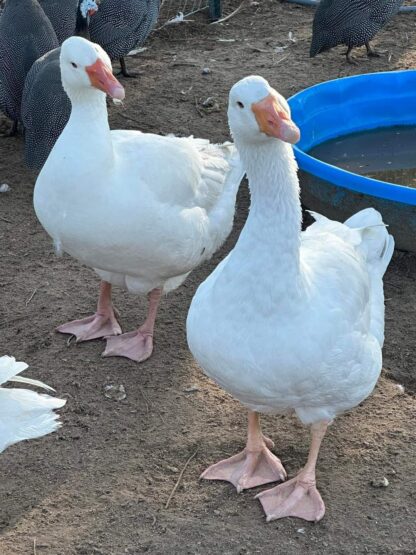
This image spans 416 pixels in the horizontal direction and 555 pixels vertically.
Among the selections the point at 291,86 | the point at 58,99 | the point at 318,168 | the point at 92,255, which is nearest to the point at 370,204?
the point at 318,168

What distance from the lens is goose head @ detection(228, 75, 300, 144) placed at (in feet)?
10.0

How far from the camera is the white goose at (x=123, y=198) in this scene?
4.10 metres

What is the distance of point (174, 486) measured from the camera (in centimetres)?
376

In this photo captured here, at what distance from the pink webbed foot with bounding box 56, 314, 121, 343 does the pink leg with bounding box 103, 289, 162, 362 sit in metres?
0.07

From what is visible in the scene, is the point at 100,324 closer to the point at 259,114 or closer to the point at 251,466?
the point at 251,466

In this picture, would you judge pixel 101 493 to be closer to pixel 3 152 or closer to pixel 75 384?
pixel 75 384

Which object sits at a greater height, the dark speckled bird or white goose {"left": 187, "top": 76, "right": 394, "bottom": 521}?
white goose {"left": 187, "top": 76, "right": 394, "bottom": 521}

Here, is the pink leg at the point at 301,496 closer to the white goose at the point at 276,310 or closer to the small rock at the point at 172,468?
the white goose at the point at 276,310

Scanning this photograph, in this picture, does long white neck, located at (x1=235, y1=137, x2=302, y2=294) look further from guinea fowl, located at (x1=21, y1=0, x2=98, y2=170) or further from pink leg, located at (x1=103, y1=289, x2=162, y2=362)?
guinea fowl, located at (x1=21, y1=0, x2=98, y2=170)

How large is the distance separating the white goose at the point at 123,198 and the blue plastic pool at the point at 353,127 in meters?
0.88

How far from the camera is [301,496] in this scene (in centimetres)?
361

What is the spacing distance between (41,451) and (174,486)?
0.64 m

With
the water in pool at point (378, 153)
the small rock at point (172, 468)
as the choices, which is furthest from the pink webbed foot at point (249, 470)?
the water in pool at point (378, 153)

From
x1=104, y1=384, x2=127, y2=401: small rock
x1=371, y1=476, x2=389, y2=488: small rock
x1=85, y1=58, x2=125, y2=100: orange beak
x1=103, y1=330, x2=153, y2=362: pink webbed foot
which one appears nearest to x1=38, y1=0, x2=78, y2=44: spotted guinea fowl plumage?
x1=85, y1=58, x2=125, y2=100: orange beak
